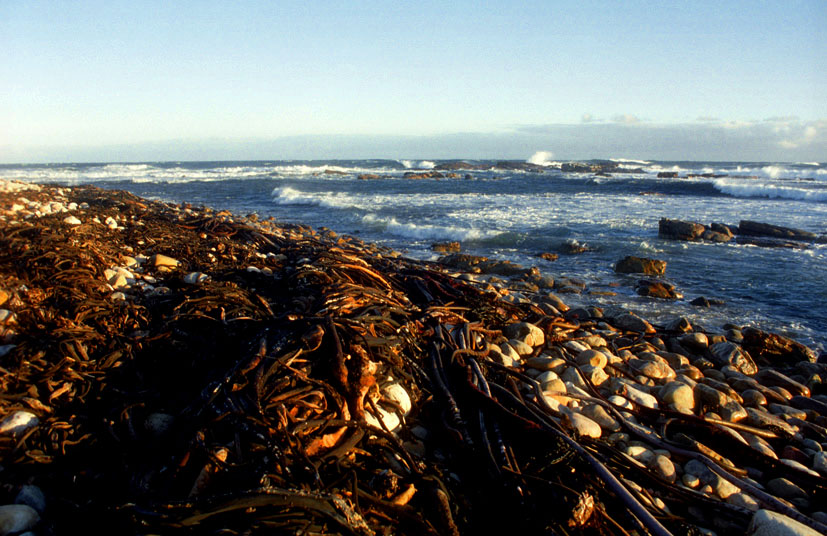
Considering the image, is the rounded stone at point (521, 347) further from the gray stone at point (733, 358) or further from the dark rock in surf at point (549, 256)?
the dark rock in surf at point (549, 256)

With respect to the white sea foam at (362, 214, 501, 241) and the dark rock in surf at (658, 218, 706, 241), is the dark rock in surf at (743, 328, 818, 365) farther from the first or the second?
the white sea foam at (362, 214, 501, 241)

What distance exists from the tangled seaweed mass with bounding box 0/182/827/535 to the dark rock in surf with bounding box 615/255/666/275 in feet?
13.5

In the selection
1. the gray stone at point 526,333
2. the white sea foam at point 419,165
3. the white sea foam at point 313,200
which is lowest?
the gray stone at point 526,333

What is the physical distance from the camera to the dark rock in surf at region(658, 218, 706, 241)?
10906 mm

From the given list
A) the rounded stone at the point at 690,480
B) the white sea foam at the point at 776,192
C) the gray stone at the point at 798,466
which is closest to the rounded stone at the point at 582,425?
the rounded stone at the point at 690,480

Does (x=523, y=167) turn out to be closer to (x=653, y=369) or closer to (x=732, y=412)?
(x=653, y=369)

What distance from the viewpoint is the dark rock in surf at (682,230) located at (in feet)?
35.8

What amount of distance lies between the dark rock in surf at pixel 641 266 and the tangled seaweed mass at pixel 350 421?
4118 millimetres

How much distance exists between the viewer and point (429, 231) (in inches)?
481

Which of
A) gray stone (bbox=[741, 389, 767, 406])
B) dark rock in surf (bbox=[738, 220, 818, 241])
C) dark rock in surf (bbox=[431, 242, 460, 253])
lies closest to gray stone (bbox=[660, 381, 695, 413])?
gray stone (bbox=[741, 389, 767, 406])

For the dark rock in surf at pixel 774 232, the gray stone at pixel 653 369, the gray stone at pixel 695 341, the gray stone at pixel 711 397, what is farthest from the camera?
the dark rock in surf at pixel 774 232

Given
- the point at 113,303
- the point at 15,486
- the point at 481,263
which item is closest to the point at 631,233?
the point at 481,263

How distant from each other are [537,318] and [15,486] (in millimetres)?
3669

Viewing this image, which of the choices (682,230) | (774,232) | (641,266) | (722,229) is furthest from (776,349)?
(774,232)
